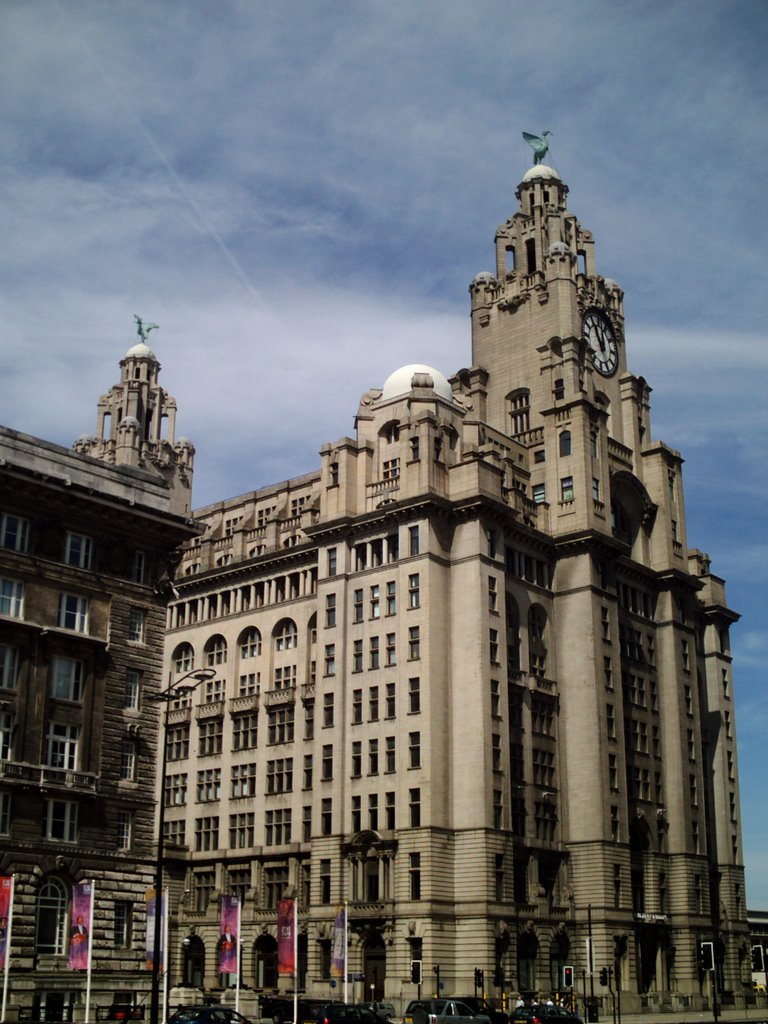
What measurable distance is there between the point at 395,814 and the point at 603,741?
64.8 feet

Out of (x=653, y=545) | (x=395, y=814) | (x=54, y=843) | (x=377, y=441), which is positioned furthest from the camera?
(x=653, y=545)

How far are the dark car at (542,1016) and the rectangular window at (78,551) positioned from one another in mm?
32225

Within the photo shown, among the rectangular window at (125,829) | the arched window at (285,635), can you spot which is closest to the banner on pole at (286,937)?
the rectangular window at (125,829)

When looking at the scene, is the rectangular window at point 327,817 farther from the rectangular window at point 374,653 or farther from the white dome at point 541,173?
the white dome at point 541,173

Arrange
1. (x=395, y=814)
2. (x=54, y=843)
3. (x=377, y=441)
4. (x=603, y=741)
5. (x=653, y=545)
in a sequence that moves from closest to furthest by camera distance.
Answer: (x=54, y=843), (x=395, y=814), (x=603, y=741), (x=377, y=441), (x=653, y=545)

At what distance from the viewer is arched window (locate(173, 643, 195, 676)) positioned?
119812 millimetres

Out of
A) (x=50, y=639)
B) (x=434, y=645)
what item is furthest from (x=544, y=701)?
(x=50, y=639)

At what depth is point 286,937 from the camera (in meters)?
60.0

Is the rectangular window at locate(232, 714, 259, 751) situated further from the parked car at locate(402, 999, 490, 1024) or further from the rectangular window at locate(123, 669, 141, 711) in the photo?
the parked car at locate(402, 999, 490, 1024)

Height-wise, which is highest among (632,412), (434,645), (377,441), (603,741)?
(632,412)

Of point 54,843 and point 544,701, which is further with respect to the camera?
point 544,701

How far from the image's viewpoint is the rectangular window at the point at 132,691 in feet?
215

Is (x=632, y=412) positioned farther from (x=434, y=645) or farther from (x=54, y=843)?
(x=54, y=843)

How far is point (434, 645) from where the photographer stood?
98062 mm
